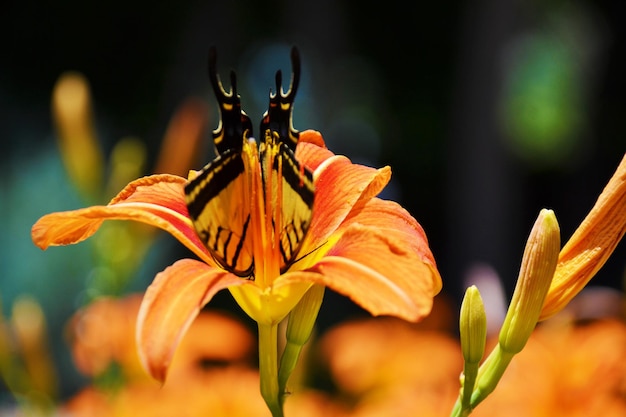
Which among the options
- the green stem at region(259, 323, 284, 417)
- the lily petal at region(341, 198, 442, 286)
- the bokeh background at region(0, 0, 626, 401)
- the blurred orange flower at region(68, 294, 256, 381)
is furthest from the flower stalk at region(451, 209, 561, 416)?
the bokeh background at region(0, 0, 626, 401)

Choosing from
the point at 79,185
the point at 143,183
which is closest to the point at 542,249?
the point at 143,183

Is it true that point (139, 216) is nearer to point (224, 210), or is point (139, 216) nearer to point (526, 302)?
point (224, 210)

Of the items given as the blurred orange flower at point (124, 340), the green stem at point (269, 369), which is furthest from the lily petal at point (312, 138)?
the blurred orange flower at point (124, 340)

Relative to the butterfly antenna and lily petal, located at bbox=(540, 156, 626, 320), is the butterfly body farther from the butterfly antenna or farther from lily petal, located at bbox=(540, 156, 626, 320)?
lily petal, located at bbox=(540, 156, 626, 320)

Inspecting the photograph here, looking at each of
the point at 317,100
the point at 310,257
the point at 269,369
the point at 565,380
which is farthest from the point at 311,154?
the point at 317,100

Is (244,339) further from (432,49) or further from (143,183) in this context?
(432,49)

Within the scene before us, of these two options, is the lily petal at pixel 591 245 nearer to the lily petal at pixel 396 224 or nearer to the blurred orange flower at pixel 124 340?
the lily petal at pixel 396 224

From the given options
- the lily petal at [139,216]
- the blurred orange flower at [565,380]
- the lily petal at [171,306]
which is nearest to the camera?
the lily petal at [171,306]

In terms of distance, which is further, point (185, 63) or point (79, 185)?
point (185, 63)
